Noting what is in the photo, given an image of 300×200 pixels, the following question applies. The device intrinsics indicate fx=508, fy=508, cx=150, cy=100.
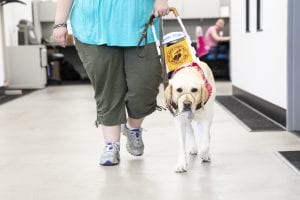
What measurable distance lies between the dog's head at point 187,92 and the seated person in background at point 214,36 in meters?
6.99

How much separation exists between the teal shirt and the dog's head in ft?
1.09

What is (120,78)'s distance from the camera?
2.61 metres

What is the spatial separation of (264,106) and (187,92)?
241 cm

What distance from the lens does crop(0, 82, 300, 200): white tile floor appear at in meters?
2.17

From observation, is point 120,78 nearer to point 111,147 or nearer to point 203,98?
point 111,147

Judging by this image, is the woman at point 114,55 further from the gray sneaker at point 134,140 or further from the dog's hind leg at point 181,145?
the dog's hind leg at point 181,145

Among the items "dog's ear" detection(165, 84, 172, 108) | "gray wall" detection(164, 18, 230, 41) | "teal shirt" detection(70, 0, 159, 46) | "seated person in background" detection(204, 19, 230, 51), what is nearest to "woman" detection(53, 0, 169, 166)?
"teal shirt" detection(70, 0, 159, 46)

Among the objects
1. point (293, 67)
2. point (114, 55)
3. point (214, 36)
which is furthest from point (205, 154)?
point (214, 36)

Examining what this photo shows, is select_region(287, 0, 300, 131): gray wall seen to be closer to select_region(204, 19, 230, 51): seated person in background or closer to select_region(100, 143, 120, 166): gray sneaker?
select_region(100, 143, 120, 166): gray sneaker

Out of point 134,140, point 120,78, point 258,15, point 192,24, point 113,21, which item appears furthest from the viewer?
point 192,24

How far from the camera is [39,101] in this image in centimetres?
630

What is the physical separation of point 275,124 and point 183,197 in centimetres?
204

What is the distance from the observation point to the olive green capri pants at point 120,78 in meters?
2.55

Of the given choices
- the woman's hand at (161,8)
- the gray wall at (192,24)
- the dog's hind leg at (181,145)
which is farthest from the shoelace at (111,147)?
Answer: the gray wall at (192,24)
